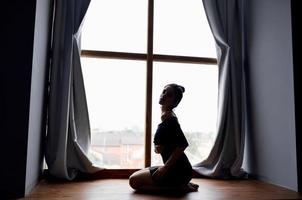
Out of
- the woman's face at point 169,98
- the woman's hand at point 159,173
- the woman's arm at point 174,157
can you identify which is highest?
the woman's face at point 169,98

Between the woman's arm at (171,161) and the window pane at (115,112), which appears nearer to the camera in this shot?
the woman's arm at (171,161)

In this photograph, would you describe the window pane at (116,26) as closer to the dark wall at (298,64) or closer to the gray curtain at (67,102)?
the gray curtain at (67,102)

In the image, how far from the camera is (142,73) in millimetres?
2939

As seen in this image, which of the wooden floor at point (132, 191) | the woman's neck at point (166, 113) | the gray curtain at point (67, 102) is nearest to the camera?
the wooden floor at point (132, 191)

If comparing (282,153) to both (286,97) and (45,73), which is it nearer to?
(286,97)

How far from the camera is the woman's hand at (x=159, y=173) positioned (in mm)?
2068

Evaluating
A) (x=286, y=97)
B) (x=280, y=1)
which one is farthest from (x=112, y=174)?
(x=280, y=1)

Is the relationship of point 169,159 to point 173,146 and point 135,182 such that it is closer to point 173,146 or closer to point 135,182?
point 173,146

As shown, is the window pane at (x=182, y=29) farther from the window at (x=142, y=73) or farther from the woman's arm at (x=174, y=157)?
the woman's arm at (x=174, y=157)

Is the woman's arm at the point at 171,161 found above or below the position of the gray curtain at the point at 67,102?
below

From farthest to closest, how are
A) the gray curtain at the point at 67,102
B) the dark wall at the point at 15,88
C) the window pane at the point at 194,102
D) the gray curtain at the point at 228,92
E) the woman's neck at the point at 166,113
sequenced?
the window pane at the point at 194,102, the gray curtain at the point at 228,92, the gray curtain at the point at 67,102, the woman's neck at the point at 166,113, the dark wall at the point at 15,88

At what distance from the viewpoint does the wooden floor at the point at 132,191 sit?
6.45 feet

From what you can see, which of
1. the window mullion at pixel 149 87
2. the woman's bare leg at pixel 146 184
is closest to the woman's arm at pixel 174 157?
the woman's bare leg at pixel 146 184

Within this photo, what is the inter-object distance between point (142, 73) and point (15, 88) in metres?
1.36
